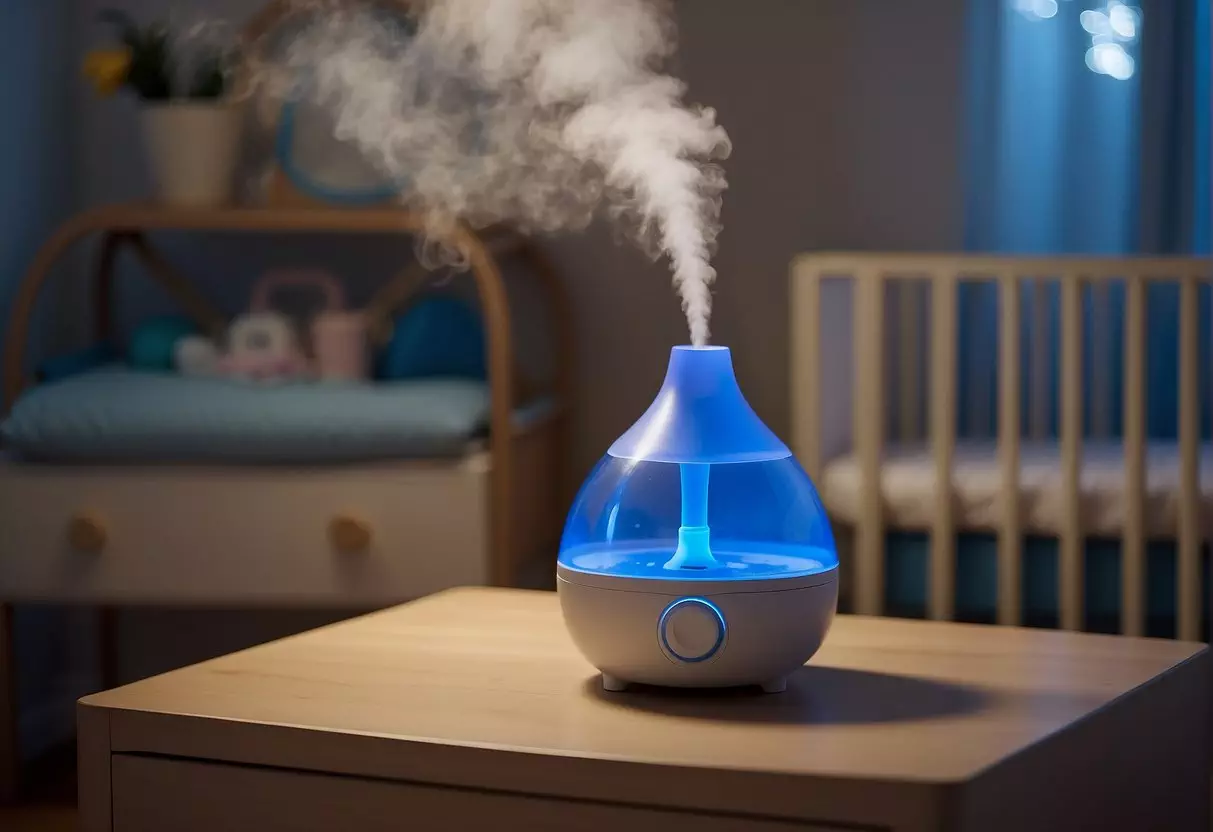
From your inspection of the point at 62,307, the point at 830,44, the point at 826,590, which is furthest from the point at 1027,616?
the point at 62,307

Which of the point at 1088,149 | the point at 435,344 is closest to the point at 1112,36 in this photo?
the point at 1088,149

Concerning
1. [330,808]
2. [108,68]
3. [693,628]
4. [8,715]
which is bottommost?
[8,715]

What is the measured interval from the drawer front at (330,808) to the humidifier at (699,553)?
15 centimetres

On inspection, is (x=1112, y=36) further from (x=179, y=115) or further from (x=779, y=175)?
(x=179, y=115)

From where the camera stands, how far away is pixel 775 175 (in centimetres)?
249

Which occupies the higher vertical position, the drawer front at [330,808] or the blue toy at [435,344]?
the blue toy at [435,344]

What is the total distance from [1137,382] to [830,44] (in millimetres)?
798

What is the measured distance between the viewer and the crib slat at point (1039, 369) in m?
2.29

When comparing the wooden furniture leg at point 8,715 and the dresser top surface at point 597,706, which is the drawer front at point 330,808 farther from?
the wooden furniture leg at point 8,715

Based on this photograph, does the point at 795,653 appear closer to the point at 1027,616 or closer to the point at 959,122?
the point at 1027,616

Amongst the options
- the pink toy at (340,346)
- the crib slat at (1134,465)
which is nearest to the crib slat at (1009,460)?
the crib slat at (1134,465)

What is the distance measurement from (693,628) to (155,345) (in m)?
1.52

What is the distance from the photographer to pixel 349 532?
2.04 metres

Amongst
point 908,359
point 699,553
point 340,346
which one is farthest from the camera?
point 908,359
